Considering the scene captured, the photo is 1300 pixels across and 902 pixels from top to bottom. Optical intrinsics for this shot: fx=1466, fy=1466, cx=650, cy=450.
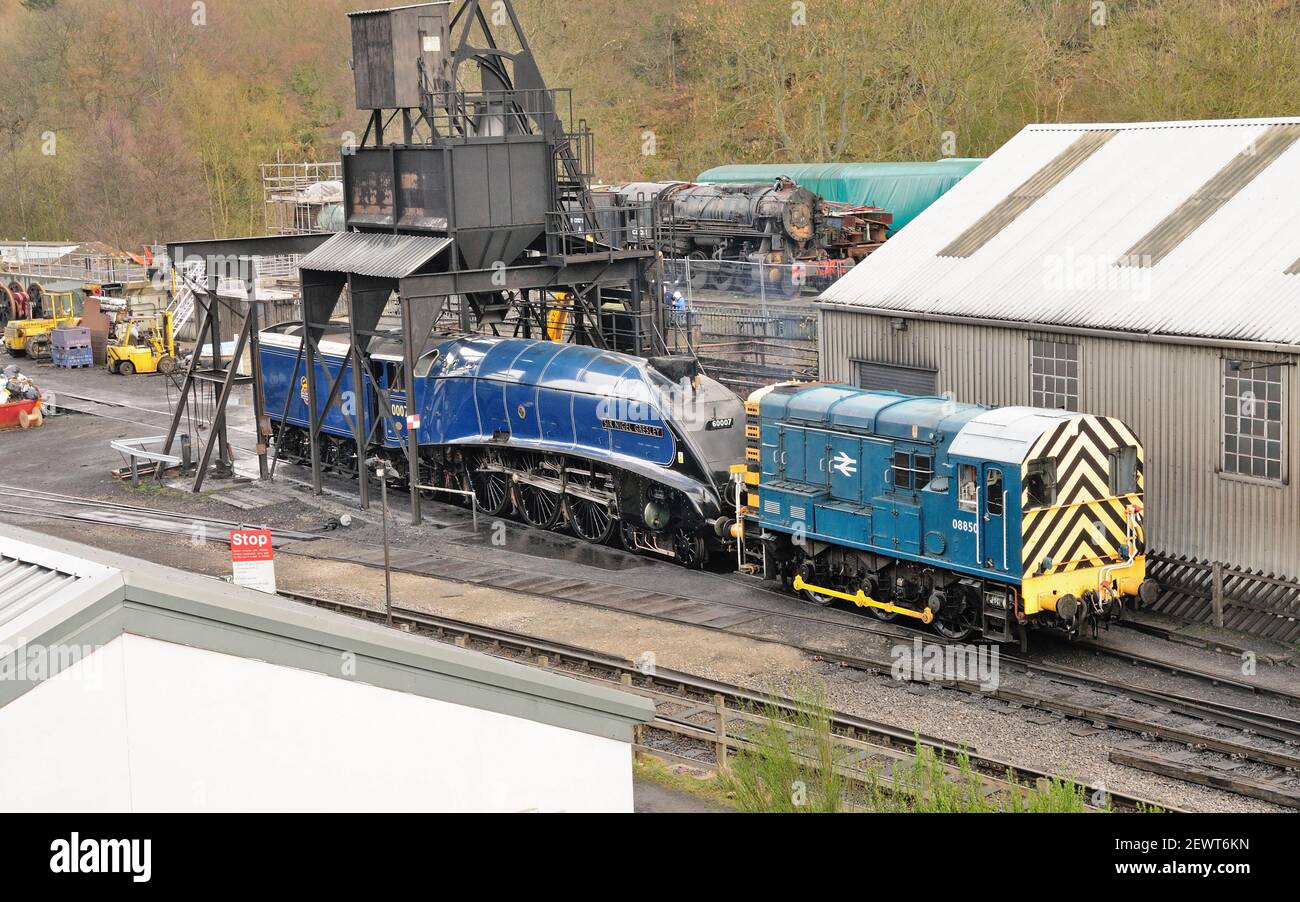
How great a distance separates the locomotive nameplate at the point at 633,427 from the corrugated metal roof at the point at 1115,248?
481 cm

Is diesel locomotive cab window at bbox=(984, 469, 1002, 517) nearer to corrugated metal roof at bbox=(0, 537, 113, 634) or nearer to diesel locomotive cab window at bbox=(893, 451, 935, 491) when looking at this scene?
diesel locomotive cab window at bbox=(893, 451, 935, 491)

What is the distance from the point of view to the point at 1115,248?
80.2 feet

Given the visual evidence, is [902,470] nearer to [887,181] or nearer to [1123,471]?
[1123,471]

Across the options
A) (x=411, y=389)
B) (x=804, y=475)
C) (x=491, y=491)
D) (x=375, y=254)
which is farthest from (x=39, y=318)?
(x=804, y=475)

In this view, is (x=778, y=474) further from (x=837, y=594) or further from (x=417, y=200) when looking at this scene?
(x=417, y=200)

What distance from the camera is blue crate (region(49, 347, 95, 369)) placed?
2096 inches

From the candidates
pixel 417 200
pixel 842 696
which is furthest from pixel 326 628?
pixel 417 200

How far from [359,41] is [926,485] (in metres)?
16.3

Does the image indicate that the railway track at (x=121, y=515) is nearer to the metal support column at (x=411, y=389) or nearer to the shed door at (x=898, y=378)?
the metal support column at (x=411, y=389)

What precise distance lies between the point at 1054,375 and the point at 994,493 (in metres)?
5.11

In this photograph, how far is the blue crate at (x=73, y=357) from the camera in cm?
5324

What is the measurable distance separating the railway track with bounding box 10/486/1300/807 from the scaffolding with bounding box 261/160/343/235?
124 feet

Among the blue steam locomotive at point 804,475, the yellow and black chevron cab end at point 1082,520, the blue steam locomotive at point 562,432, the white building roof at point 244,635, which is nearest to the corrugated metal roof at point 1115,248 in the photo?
the yellow and black chevron cab end at point 1082,520

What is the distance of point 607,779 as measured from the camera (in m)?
9.23
